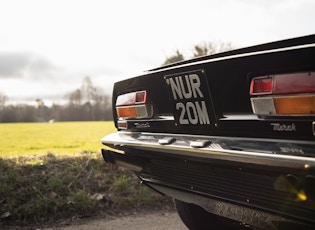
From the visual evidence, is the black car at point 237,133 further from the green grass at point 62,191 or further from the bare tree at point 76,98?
the bare tree at point 76,98

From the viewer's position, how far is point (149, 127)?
2.38 metres

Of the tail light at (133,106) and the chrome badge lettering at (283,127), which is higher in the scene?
the tail light at (133,106)

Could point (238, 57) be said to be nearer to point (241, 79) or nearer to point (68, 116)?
point (241, 79)

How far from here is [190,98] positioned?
Result: 1957 mm

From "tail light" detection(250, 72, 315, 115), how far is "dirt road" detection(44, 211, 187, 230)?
190 centimetres

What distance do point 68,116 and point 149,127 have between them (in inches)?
1929

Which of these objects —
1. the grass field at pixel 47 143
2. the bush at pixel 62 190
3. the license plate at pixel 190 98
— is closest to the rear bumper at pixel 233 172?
the license plate at pixel 190 98

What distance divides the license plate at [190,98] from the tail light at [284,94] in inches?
A: 11.7

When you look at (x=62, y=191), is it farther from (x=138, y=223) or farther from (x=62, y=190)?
(x=138, y=223)

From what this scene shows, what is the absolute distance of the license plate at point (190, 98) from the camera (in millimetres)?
1878

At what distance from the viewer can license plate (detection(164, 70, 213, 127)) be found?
1.88m

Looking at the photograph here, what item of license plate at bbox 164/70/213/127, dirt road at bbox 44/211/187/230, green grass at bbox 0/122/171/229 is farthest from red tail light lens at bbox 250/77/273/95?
green grass at bbox 0/122/171/229

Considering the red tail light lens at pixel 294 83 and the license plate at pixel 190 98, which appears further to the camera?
the license plate at pixel 190 98

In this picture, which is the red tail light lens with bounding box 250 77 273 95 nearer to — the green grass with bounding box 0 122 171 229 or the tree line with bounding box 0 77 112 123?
the green grass with bounding box 0 122 171 229
